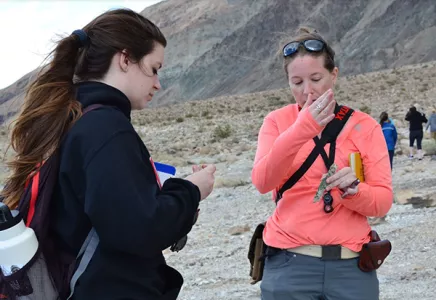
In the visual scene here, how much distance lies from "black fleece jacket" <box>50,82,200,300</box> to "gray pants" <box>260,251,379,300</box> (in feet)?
2.41

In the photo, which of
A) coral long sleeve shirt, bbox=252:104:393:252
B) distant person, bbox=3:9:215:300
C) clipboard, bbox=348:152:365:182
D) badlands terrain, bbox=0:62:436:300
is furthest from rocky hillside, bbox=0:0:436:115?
distant person, bbox=3:9:215:300

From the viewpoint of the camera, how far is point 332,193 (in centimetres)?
242

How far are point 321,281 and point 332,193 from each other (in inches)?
14.1

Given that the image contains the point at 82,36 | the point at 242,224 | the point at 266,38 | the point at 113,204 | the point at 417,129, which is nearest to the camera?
the point at 113,204

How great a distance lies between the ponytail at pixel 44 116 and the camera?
70.6 inches

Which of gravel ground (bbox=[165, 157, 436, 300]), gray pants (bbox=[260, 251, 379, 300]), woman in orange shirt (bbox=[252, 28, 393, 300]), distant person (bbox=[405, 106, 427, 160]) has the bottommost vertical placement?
distant person (bbox=[405, 106, 427, 160])

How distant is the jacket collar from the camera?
72.4 inches

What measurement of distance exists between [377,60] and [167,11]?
6230cm

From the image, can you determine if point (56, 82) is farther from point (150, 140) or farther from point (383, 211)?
point (150, 140)

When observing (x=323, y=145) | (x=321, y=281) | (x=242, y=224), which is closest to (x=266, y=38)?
(x=242, y=224)

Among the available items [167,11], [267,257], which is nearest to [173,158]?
[267,257]

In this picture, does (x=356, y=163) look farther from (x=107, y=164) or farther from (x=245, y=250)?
(x=245, y=250)

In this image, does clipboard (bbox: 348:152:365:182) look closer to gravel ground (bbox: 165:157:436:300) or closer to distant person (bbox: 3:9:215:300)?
distant person (bbox: 3:9:215:300)

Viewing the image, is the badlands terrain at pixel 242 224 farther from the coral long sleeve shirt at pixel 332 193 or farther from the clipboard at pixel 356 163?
the clipboard at pixel 356 163
